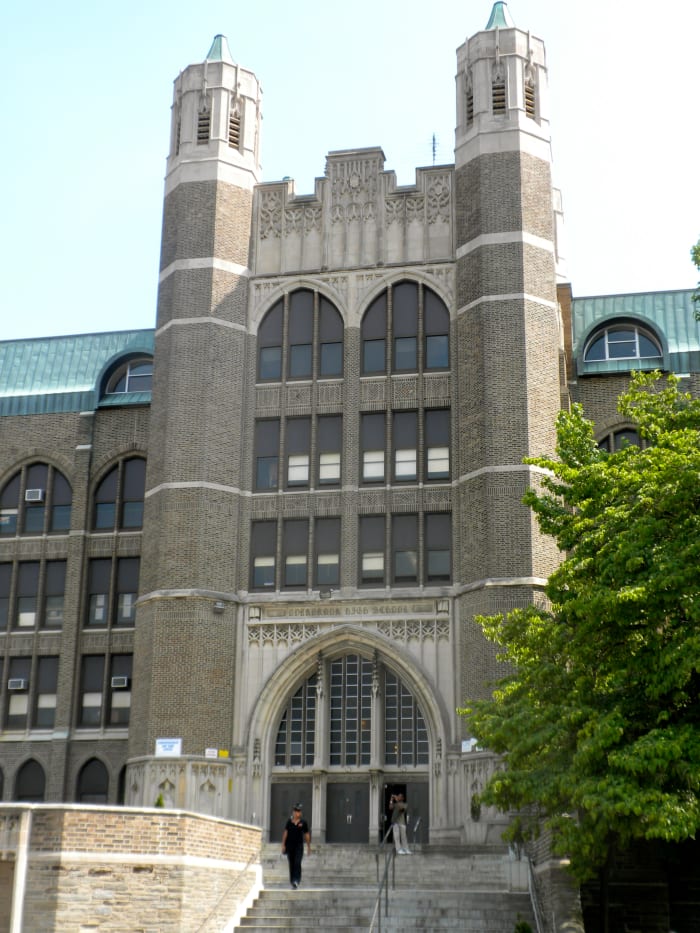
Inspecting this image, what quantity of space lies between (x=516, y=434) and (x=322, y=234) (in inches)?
330

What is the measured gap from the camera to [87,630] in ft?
123

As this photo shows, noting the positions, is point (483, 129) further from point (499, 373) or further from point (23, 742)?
point (23, 742)

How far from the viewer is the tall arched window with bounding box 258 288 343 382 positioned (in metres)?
34.9

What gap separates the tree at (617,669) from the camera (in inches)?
728

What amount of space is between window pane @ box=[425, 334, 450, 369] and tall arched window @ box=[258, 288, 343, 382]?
233 cm

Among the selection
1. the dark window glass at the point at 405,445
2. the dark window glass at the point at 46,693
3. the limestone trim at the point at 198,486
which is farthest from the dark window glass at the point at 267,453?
the dark window glass at the point at 46,693

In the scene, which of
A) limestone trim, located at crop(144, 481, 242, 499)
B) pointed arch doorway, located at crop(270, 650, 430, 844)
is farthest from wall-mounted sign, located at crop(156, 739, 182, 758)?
limestone trim, located at crop(144, 481, 242, 499)

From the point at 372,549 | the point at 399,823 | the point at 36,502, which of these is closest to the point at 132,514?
the point at 36,502

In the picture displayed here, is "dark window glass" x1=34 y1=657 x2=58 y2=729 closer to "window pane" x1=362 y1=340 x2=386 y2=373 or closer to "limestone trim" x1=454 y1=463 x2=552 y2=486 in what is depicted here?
"window pane" x1=362 y1=340 x2=386 y2=373

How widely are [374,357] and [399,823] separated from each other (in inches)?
485

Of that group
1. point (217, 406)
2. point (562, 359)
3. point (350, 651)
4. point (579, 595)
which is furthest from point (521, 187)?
point (579, 595)

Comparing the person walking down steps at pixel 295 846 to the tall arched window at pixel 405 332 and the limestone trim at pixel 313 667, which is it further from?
the tall arched window at pixel 405 332

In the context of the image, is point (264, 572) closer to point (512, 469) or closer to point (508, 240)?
point (512, 469)

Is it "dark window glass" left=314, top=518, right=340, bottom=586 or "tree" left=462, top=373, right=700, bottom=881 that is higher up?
"dark window glass" left=314, top=518, right=340, bottom=586
